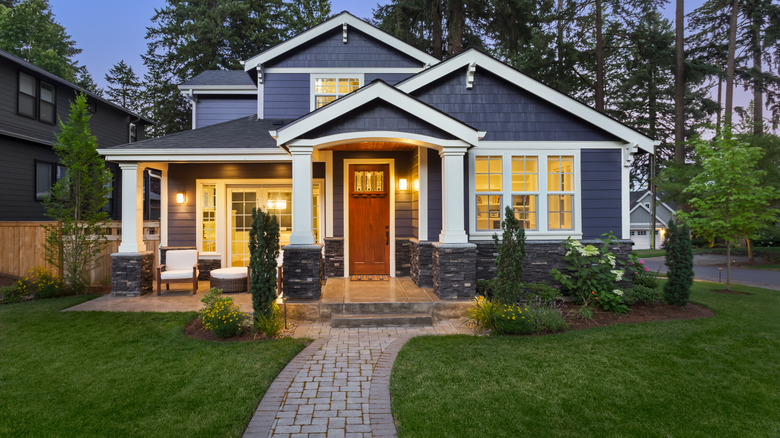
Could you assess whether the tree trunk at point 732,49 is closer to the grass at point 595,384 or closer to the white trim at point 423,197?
the grass at point 595,384

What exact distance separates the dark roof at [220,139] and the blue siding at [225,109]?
2.37m

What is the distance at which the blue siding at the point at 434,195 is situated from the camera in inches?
282

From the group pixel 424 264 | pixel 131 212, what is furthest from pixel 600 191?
pixel 131 212

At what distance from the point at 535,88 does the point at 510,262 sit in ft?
12.4

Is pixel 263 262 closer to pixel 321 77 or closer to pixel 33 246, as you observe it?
pixel 321 77

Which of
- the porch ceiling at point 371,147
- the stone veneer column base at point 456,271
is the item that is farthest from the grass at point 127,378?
the porch ceiling at point 371,147

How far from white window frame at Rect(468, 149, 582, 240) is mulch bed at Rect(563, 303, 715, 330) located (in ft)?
4.80

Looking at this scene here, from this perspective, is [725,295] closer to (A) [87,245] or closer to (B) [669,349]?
(B) [669,349]

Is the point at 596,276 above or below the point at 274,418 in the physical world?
above

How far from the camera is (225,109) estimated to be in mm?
11211

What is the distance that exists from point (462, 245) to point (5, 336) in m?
6.68

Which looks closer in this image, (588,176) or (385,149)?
(588,176)

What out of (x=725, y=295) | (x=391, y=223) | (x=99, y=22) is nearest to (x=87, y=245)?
(x=391, y=223)

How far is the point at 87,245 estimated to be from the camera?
7688 millimetres
